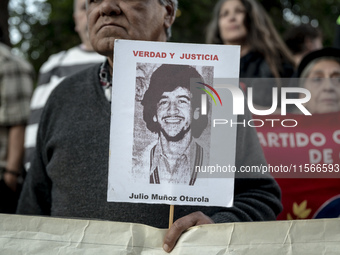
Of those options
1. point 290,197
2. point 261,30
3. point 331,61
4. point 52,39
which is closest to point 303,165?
point 290,197

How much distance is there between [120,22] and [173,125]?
391 mm

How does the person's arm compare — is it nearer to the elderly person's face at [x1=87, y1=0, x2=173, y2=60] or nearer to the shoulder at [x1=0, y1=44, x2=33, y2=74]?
the shoulder at [x1=0, y1=44, x2=33, y2=74]

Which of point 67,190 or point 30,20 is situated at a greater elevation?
point 30,20

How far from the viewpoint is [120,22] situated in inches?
58.2

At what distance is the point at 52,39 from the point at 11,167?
6771mm

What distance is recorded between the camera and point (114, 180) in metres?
1.27

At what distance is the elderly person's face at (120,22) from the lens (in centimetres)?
147

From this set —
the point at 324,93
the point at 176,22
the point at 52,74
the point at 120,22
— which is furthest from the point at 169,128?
the point at 176,22

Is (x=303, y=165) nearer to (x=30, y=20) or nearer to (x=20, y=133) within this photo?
(x=20, y=133)

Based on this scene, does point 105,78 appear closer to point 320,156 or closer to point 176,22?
point 320,156

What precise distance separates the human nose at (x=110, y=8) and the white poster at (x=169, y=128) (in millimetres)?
235

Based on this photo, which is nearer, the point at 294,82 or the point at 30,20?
the point at 294,82

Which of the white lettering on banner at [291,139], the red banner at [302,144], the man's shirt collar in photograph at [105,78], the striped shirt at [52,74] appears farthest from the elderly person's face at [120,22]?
A: the striped shirt at [52,74]

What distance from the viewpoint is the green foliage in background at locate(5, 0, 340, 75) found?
8531 mm
